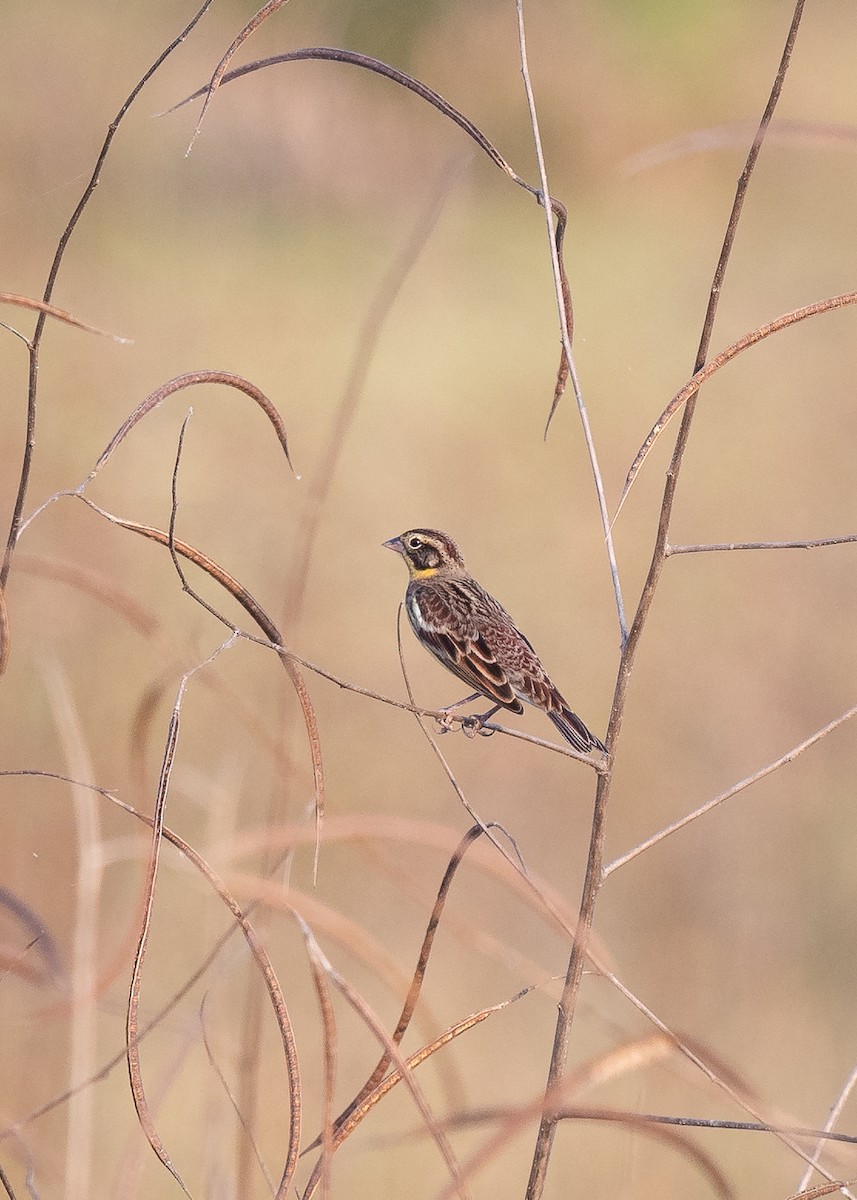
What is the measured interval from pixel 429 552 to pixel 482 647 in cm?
70

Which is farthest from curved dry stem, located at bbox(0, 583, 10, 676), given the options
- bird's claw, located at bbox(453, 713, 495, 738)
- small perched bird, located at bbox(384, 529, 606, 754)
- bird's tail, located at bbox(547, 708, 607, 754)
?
bird's tail, located at bbox(547, 708, 607, 754)

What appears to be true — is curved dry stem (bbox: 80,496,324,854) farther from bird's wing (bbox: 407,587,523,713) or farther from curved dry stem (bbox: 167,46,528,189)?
bird's wing (bbox: 407,587,523,713)

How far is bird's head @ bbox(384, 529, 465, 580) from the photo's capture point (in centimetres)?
420

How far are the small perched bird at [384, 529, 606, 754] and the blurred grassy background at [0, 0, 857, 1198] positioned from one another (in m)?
0.72

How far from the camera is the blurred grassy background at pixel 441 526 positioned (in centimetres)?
625

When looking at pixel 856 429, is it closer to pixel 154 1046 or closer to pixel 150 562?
pixel 150 562

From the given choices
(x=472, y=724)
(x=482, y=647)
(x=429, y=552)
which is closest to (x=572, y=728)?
(x=482, y=647)

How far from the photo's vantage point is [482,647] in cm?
363

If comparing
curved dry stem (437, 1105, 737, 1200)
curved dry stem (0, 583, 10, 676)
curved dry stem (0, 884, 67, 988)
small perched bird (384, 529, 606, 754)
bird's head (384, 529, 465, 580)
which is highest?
bird's head (384, 529, 465, 580)

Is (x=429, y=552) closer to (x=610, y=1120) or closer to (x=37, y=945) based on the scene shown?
(x=37, y=945)

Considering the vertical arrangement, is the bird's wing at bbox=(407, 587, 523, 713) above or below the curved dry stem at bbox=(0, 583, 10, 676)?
above

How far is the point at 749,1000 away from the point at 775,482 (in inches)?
247

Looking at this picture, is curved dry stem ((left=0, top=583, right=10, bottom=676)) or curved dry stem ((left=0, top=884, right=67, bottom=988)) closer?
curved dry stem ((left=0, top=583, right=10, bottom=676))

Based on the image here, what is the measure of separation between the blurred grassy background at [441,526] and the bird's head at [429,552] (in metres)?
0.89
